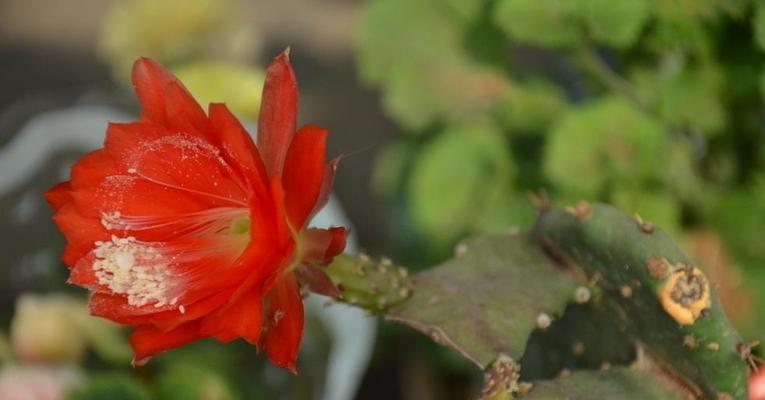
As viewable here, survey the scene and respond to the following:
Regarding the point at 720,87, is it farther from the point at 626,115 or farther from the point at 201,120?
the point at 201,120

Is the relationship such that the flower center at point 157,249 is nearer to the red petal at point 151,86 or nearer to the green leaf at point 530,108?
the red petal at point 151,86

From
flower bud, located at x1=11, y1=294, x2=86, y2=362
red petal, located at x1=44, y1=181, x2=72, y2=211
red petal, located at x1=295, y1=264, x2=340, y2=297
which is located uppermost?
red petal, located at x1=44, y1=181, x2=72, y2=211

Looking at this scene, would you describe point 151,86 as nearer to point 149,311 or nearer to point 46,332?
point 149,311

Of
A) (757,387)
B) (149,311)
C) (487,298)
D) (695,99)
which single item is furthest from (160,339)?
(695,99)

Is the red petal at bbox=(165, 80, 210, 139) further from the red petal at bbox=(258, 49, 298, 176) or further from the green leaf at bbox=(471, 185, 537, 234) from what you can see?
the green leaf at bbox=(471, 185, 537, 234)

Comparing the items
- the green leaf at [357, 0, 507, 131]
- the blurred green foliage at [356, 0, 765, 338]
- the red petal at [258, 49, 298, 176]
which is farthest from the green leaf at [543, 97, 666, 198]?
the red petal at [258, 49, 298, 176]

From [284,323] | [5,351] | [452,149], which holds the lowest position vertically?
[5,351]

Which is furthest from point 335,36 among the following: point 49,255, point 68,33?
point 49,255
